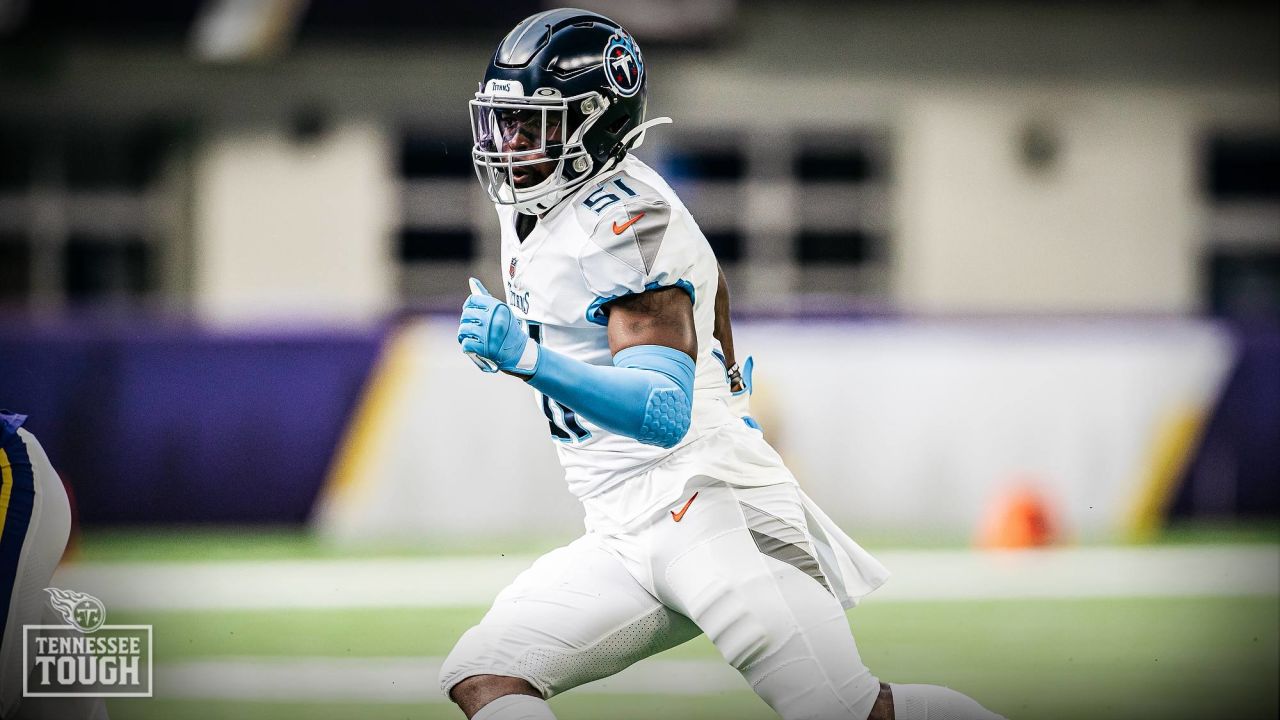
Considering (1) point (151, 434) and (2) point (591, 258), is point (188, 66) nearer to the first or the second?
(1) point (151, 434)

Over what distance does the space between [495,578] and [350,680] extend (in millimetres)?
2155

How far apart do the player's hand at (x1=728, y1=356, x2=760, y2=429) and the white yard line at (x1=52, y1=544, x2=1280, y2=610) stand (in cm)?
371

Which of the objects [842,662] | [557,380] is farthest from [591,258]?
[842,662]

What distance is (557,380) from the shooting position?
3006mm

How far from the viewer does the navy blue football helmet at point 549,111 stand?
3.40 meters

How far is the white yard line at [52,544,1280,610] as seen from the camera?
7324 millimetres

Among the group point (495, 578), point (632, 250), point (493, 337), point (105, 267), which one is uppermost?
point (632, 250)

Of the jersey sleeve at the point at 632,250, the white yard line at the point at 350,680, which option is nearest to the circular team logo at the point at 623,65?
the jersey sleeve at the point at 632,250

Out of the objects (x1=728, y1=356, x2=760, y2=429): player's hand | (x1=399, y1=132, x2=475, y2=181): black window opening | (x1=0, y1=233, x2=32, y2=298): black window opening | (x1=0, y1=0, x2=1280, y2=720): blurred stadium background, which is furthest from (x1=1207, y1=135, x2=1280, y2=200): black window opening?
(x1=728, y1=356, x2=760, y2=429): player's hand

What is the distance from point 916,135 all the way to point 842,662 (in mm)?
12105

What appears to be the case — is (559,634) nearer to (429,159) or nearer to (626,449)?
(626,449)

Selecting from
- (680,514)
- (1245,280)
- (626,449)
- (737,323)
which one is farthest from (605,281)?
(1245,280)

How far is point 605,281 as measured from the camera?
3.19 metres

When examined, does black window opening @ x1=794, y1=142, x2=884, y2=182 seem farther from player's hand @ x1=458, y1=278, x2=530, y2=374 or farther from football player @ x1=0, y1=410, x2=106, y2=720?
player's hand @ x1=458, y1=278, x2=530, y2=374
